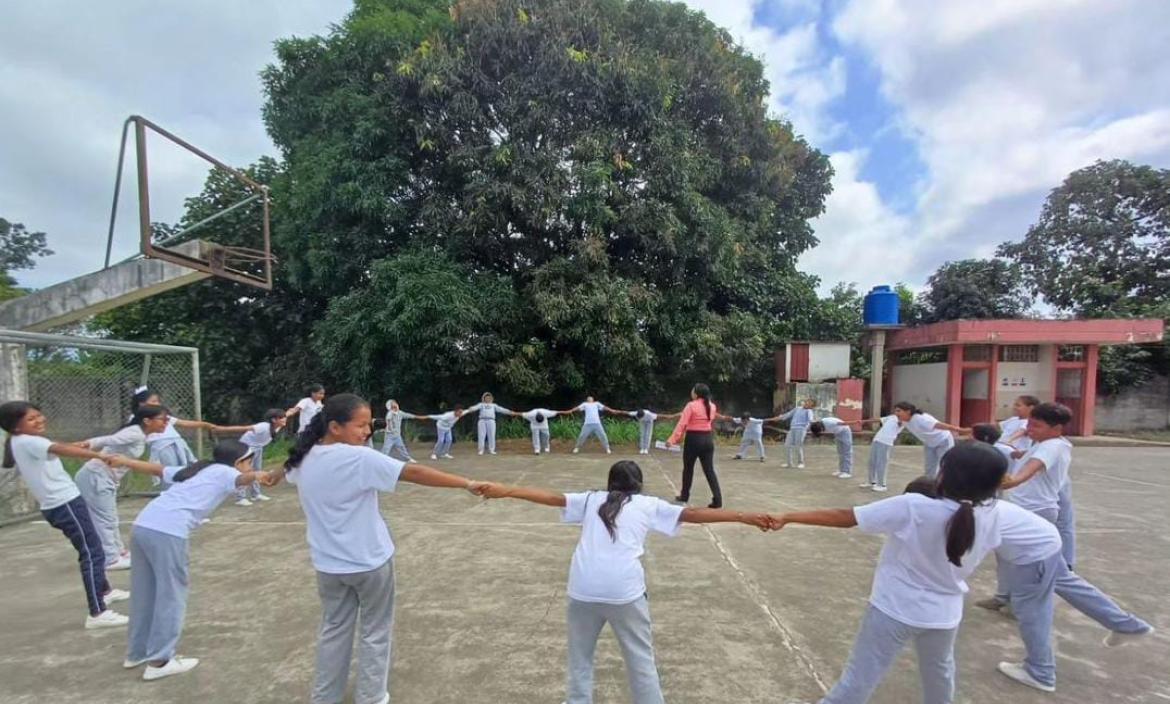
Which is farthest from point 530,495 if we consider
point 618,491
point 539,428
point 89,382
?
point 89,382

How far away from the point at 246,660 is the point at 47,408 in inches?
314

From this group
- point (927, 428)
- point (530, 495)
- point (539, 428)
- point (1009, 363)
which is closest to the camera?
point (530, 495)

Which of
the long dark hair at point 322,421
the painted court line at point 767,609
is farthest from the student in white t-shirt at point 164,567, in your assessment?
the painted court line at point 767,609

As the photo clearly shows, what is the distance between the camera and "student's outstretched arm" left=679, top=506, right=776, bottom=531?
248cm

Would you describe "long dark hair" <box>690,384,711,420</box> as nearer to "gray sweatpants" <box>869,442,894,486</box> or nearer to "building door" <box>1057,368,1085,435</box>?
"gray sweatpants" <box>869,442,894,486</box>

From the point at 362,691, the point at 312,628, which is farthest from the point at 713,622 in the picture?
the point at 312,628

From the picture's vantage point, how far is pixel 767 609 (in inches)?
149

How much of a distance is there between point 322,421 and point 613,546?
4.66 ft

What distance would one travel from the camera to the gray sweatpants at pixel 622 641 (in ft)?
7.33

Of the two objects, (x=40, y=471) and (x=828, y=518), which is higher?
(x=828, y=518)

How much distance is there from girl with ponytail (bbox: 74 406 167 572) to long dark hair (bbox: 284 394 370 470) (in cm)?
219

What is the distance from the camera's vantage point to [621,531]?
2.30m

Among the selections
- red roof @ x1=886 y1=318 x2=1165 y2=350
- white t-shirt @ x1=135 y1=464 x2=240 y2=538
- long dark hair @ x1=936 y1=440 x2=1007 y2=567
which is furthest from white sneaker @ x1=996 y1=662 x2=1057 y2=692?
red roof @ x1=886 y1=318 x2=1165 y2=350

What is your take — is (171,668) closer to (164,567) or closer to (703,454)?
(164,567)
